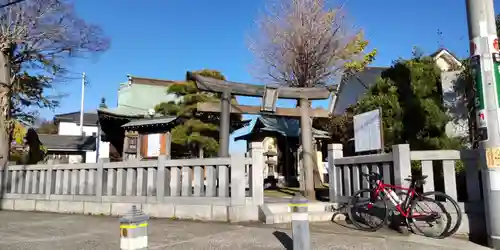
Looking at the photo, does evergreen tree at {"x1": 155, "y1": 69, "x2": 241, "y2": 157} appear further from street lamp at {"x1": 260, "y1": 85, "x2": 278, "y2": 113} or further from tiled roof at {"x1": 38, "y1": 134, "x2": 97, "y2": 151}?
tiled roof at {"x1": 38, "y1": 134, "x2": 97, "y2": 151}

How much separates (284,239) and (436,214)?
282 cm

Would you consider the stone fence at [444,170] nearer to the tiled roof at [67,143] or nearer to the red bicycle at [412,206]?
the red bicycle at [412,206]

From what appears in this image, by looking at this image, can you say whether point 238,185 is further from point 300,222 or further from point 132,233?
point 132,233

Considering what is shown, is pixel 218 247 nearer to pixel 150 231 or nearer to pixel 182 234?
pixel 182 234

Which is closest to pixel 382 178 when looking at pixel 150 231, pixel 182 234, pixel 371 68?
pixel 182 234

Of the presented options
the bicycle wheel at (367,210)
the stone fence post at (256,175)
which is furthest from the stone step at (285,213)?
the bicycle wheel at (367,210)

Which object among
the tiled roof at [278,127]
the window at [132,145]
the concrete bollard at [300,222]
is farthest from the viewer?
the window at [132,145]

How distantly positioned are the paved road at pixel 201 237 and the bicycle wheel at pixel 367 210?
25cm

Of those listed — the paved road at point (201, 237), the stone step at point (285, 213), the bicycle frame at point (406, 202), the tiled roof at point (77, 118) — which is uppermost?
the tiled roof at point (77, 118)

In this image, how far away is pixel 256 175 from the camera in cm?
838

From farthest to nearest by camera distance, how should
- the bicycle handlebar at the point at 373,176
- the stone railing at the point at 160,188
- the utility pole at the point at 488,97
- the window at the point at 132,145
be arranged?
the window at the point at 132,145
the stone railing at the point at 160,188
the bicycle handlebar at the point at 373,176
the utility pole at the point at 488,97

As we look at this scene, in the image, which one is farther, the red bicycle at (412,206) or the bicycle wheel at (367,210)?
the bicycle wheel at (367,210)

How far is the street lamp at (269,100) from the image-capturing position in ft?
36.4

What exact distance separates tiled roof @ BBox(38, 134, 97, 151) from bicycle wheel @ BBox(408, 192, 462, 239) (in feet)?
104
